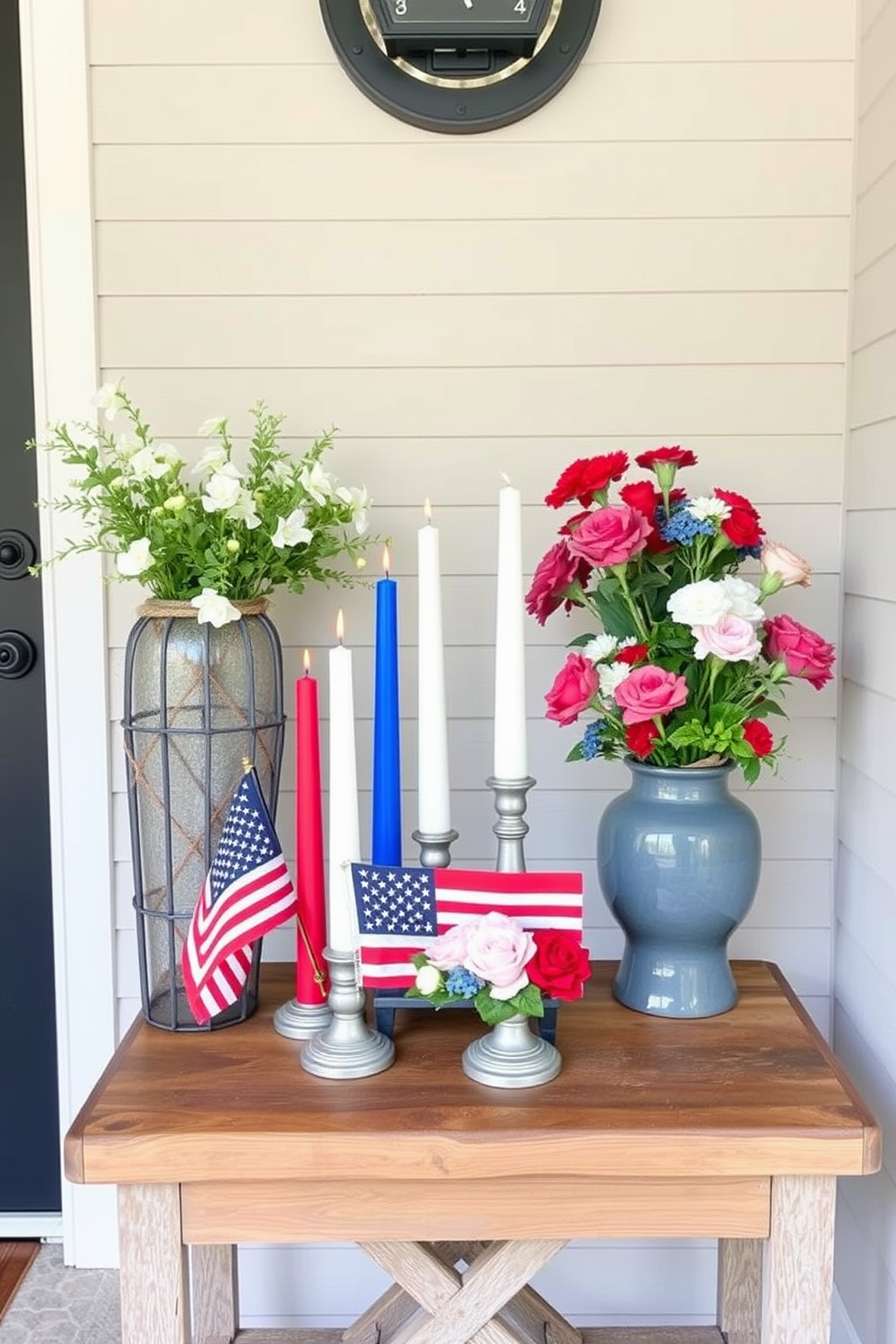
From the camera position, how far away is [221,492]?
1285 millimetres

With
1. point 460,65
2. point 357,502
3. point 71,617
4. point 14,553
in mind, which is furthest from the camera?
point 14,553

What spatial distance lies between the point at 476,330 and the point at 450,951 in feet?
2.90

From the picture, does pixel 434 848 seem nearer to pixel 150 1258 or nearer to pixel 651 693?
pixel 651 693

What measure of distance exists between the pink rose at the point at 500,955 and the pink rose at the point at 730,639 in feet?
1.20

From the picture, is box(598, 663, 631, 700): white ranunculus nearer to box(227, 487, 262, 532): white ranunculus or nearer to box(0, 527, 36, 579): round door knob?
box(227, 487, 262, 532): white ranunculus

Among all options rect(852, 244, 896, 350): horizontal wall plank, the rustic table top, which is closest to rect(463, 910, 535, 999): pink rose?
the rustic table top

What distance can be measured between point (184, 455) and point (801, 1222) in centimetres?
122

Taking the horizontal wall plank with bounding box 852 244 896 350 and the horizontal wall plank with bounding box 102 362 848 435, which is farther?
the horizontal wall plank with bounding box 102 362 848 435

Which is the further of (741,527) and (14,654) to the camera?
(14,654)

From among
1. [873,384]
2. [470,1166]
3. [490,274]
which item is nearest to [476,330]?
[490,274]

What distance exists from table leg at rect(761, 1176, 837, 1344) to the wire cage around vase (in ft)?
2.07

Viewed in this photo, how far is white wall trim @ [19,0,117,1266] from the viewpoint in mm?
1580

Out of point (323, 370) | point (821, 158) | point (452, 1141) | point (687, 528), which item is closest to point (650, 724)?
point (687, 528)

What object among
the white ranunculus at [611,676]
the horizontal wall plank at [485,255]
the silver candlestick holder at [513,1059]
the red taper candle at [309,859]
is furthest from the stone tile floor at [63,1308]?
the horizontal wall plank at [485,255]
